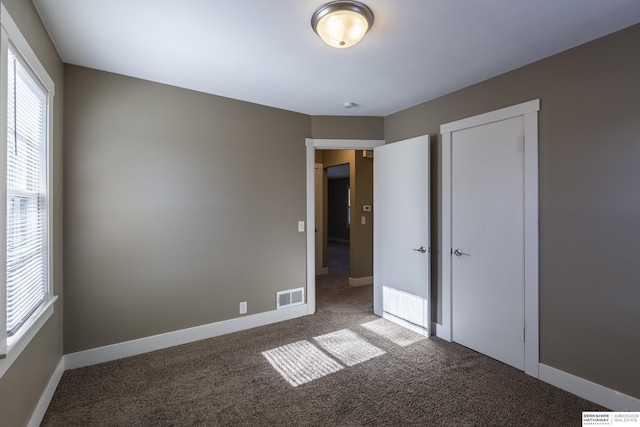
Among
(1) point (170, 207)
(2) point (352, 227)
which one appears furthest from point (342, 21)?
(2) point (352, 227)

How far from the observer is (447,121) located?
3.21 meters

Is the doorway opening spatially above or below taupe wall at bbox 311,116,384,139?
below

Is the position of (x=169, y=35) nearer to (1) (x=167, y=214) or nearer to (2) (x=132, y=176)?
(2) (x=132, y=176)

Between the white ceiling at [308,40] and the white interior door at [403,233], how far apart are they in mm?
763

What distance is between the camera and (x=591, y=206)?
2223 mm

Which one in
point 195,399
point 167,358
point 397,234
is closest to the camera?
point 195,399

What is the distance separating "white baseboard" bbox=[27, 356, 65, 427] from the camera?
1.90 metres

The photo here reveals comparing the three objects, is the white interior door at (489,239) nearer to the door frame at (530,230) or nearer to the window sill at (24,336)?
the door frame at (530,230)

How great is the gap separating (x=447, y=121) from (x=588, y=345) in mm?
2177

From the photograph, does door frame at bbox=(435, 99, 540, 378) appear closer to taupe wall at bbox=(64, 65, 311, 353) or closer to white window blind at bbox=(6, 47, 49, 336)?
taupe wall at bbox=(64, 65, 311, 353)

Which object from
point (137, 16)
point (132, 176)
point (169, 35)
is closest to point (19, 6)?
point (137, 16)

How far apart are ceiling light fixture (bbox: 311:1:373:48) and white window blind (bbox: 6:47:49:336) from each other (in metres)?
1.59

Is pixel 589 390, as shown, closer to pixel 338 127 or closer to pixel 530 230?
pixel 530 230

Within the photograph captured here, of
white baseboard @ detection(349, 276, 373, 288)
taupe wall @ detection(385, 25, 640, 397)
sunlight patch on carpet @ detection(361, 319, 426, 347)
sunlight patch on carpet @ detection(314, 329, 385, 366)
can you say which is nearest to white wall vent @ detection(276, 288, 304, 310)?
sunlight patch on carpet @ detection(314, 329, 385, 366)
